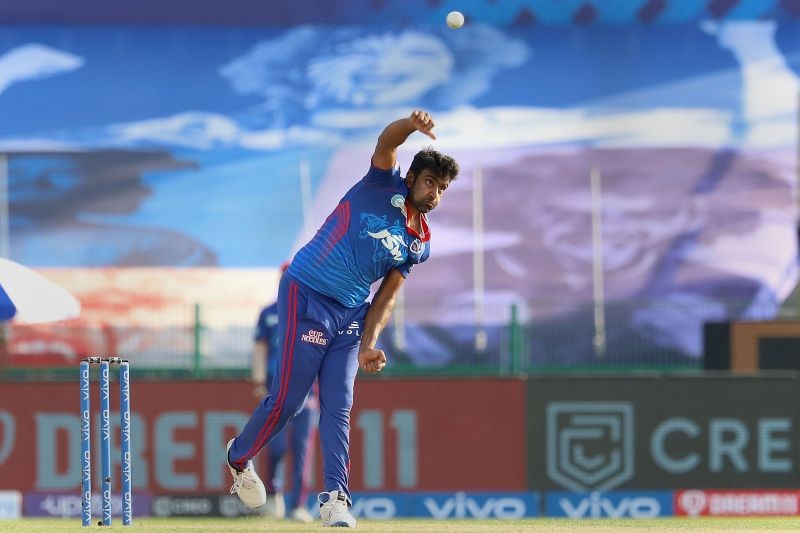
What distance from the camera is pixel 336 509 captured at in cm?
808

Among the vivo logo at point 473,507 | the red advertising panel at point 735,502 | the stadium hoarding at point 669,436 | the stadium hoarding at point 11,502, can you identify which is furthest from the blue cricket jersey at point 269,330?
the red advertising panel at point 735,502

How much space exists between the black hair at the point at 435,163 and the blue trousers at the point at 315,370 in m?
0.82

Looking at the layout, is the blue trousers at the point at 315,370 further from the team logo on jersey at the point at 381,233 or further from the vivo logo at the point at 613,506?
the vivo logo at the point at 613,506

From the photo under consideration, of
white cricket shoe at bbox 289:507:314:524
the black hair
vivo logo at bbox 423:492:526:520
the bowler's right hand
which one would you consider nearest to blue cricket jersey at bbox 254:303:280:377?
white cricket shoe at bbox 289:507:314:524

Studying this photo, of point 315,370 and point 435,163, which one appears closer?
point 435,163

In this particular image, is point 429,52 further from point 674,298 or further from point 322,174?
point 674,298

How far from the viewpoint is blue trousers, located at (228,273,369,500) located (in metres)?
8.07

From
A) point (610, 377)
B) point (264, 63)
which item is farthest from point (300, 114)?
point (610, 377)

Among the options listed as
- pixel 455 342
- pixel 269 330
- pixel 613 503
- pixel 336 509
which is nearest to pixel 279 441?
pixel 269 330

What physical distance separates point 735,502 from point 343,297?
315 inches

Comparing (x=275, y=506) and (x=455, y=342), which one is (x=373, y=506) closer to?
(x=275, y=506)

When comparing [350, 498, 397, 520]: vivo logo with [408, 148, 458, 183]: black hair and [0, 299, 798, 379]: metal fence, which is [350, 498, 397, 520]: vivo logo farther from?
[408, 148, 458, 183]: black hair

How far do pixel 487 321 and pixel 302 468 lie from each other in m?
7.60

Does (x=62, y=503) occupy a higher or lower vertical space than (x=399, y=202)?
lower
